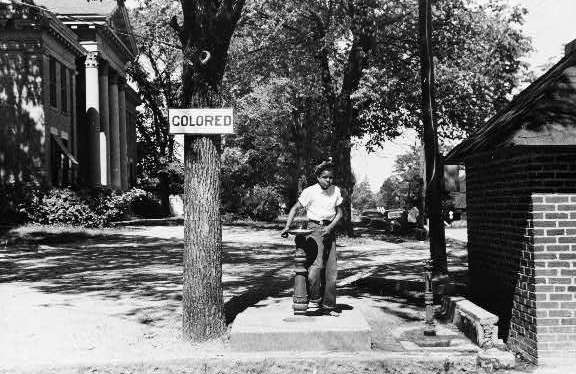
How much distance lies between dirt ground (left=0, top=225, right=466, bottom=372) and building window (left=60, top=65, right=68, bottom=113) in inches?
448

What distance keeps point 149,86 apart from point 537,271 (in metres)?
50.3

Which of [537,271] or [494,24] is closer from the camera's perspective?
[537,271]

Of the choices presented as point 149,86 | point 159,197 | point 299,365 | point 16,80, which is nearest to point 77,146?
point 16,80

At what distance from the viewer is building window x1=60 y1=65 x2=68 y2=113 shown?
30828 millimetres

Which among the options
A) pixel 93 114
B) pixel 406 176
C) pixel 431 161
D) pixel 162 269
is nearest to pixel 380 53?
pixel 162 269

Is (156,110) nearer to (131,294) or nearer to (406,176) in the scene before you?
(406,176)

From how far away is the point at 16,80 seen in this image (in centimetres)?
2762

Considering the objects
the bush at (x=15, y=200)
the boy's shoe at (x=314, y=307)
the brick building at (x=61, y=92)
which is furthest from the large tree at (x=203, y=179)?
the bush at (x=15, y=200)

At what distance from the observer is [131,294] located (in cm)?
1078

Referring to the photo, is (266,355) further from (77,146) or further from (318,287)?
(77,146)

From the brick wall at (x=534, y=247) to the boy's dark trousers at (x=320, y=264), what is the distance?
2016 mm

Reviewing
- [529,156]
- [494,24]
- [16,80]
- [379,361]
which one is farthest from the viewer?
[16,80]

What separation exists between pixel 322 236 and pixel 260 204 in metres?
40.2

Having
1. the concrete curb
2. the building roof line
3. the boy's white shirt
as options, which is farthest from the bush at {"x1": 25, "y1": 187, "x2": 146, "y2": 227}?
the concrete curb
